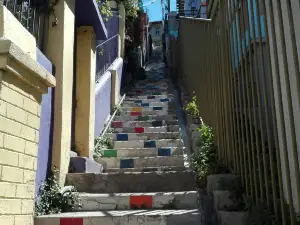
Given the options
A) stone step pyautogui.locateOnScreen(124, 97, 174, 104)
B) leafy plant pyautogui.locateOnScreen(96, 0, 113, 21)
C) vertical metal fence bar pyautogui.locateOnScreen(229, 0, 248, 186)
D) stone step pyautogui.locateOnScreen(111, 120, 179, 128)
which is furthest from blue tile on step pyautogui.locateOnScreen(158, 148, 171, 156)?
stone step pyautogui.locateOnScreen(124, 97, 174, 104)

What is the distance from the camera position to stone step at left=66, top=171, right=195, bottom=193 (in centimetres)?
367

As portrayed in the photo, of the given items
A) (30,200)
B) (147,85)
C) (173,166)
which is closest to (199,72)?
(173,166)

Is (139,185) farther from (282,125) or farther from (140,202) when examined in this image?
(282,125)

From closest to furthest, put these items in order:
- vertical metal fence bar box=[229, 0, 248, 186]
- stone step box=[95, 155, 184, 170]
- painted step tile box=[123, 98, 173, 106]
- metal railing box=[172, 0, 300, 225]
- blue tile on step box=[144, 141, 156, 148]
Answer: metal railing box=[172, 0, 300, 225], vertical metal fence bar box=[229, 0, 248, 186], stone step box=[95, 155, 184, 170], blue tile on step box=[144, 141, 156, 148], painted step tile box=[123, 98, 173, 106]

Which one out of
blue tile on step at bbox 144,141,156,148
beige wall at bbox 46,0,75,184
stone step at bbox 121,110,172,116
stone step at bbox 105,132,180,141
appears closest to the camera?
A: beige wall at bbox 46,0,75,184

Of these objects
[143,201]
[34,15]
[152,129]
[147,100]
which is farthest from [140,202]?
[147,100]

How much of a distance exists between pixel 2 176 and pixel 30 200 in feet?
1.78

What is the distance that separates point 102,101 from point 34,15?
9.35 ft

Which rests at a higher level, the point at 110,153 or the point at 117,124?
the point at 117,124

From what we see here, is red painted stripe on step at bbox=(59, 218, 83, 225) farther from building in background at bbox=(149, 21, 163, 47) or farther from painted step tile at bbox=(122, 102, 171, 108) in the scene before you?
building in background at bbox=(149, 21, 163, 47)

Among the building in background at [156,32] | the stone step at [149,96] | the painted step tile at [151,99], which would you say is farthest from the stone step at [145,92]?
the building in background at [156,32]

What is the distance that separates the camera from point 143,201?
3297mm

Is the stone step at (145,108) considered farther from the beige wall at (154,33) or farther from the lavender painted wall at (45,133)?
the beige wall at (154,33)

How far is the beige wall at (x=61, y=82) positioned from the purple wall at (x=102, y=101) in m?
1.77
